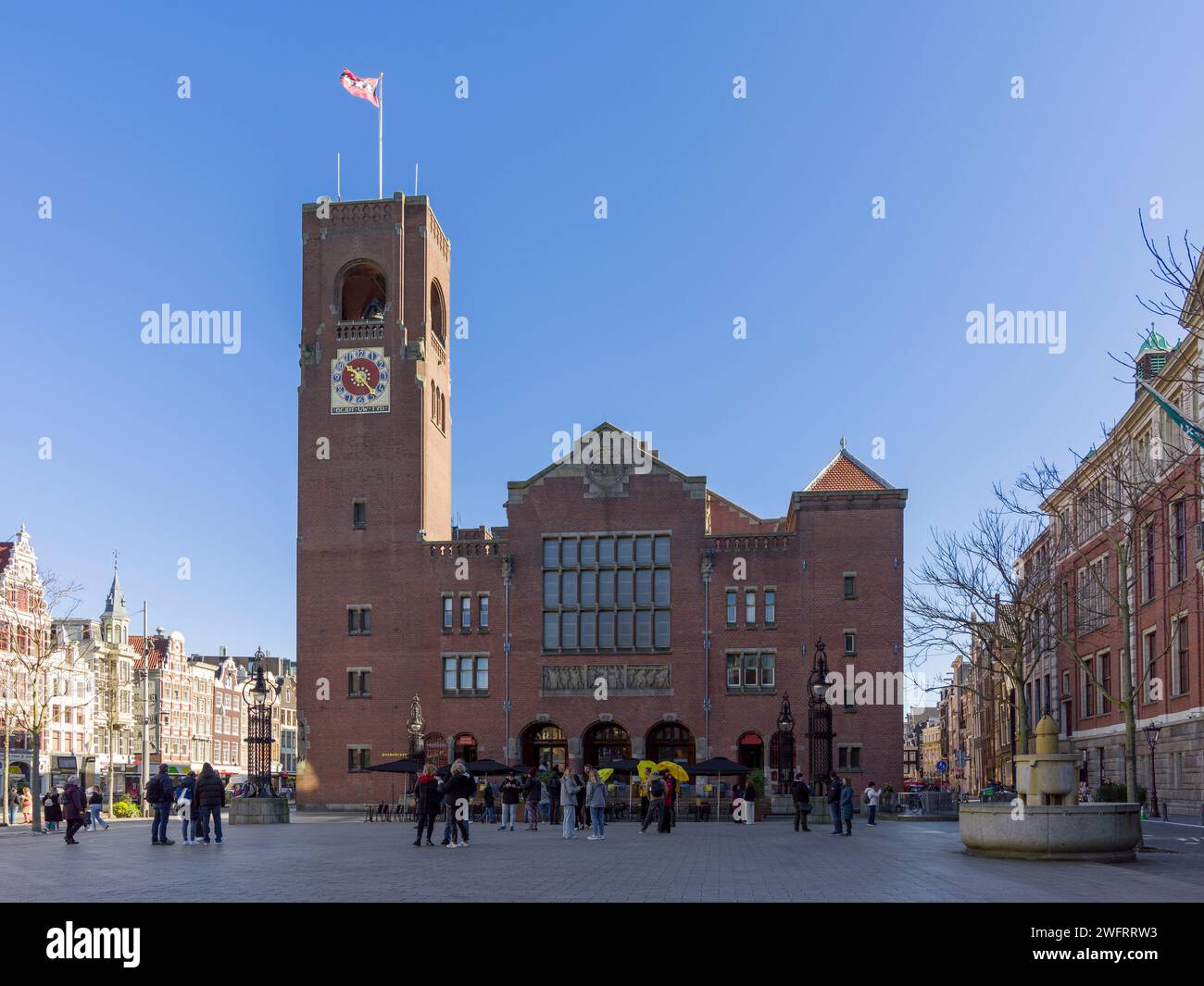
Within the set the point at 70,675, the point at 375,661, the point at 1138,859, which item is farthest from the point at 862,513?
the point at 70,675

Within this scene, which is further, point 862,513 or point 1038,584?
point 862,513

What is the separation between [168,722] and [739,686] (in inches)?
2432

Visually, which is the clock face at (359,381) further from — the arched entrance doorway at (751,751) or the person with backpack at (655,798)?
the person with backpack at (655,798)

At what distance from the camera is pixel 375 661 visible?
6888 cm

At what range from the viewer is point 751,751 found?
216 ft

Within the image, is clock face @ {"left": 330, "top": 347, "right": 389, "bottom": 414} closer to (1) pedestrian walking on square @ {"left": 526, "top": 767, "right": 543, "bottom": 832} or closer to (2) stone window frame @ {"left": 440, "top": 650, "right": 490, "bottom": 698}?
(2) stone window frame @ {"left": 440, "top": 650, "right": 490, "bottom": 698}

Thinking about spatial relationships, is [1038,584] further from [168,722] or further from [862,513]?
[168,722]

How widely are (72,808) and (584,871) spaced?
16.0 meters

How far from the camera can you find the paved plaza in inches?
690

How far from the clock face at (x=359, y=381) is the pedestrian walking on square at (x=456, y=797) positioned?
4256 cm

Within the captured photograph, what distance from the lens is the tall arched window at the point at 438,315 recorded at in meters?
75.2

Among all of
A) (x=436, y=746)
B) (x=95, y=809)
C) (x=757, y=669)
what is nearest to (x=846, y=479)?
(x=757, y=669)

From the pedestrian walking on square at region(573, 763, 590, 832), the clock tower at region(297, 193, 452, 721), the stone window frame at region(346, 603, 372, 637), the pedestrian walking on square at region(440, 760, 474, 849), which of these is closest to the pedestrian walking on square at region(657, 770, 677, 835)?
the pedestrian walking on square at region(573, 763, 590, 832)

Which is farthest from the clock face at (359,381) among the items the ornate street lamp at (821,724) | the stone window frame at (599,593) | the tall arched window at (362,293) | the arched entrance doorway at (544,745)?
the ornate street lamp at (821,724)
